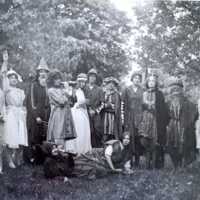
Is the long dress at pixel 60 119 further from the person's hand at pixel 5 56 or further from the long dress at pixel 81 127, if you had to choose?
the person's hand at pixel 5 56

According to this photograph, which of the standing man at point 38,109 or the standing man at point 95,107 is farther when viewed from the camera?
the standing man at point 95,107

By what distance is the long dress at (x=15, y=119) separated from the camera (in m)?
5.36

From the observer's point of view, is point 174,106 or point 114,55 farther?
point 174,106

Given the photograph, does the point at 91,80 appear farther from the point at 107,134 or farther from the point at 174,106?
the point at 174,106

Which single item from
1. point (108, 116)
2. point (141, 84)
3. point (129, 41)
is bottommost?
point (108, 116)

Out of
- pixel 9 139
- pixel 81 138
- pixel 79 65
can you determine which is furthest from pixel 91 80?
pixel 9 139

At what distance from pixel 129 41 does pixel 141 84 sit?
23.2 inches

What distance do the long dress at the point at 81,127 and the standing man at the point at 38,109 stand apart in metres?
0.31

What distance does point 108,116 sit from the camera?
5543 mm

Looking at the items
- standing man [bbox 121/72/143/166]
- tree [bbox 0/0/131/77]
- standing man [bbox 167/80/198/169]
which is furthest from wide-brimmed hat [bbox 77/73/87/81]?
standing man [bbox 167/80/198/169]

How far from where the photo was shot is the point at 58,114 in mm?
5402

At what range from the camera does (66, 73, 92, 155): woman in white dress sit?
5469mm

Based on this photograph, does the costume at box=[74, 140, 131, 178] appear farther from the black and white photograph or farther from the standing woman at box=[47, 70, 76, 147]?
the standing woman at box=[47, 70, 76, 147]

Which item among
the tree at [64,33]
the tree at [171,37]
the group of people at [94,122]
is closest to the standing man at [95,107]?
the group of people at [94,122]
